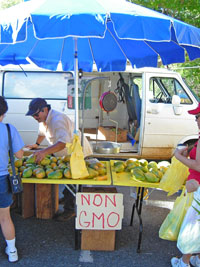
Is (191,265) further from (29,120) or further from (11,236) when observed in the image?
(29,120)

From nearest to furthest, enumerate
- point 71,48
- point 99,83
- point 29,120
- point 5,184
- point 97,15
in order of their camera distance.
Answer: point 97,15
point 5,184
point 71,48
point 29,120
point 99,83

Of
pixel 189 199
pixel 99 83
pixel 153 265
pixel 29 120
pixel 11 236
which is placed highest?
pixel 99 83

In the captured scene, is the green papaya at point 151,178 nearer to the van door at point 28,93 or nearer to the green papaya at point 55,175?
the green papaya at point 55,175

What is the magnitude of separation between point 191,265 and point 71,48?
3.60 meters

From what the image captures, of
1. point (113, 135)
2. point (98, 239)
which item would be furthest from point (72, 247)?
point (113, 135)

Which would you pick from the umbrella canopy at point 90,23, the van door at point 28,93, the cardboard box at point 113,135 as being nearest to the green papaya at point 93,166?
the umbrella canopy at point 90,23

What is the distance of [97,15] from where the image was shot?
89.1 inches

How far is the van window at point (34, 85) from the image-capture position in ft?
19.9

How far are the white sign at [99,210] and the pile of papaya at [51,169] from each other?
0.78 feet

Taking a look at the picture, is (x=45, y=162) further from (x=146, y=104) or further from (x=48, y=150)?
(x=146, y=104)

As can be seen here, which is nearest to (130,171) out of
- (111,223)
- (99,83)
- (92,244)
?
(111,223)

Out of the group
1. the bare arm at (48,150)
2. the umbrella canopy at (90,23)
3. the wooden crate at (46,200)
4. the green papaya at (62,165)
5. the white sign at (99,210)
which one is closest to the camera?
the umbrella canopy at (90,23)

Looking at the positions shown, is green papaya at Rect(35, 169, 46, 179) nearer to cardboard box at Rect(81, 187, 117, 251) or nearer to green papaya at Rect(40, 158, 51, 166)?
green papaya at Rect(40, 158, 51, 166)

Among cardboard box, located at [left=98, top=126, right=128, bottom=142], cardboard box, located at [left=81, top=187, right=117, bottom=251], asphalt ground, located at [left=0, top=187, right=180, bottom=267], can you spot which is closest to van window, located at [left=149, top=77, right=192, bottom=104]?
cardboard box, located at [left=98, top=126, right=128, bottom=142]
